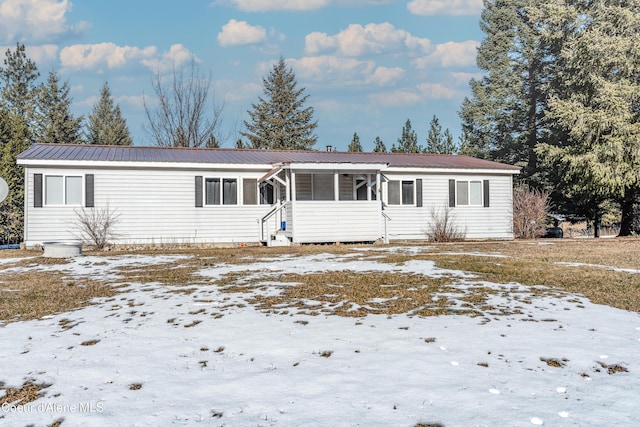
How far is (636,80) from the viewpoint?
2338 cm

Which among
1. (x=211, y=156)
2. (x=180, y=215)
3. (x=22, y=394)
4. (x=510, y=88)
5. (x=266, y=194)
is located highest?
(x=510, y=88)

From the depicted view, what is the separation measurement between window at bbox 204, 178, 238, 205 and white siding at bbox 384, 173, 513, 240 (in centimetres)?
567

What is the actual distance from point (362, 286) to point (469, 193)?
13760 millimetres

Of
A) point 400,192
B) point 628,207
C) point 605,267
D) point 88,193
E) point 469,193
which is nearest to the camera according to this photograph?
point 605,267

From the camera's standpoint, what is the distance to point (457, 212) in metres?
20.0

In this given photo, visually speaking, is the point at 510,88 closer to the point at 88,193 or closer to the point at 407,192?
the point at 407,192

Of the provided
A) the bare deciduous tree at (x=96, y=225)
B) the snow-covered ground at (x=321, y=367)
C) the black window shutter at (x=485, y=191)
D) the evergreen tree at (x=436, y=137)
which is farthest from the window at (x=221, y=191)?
the evergreen tree at (x=436, y=137)

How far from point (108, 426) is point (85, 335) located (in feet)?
7.44

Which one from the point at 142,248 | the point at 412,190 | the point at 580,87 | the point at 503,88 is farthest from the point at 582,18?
the point at 142,248

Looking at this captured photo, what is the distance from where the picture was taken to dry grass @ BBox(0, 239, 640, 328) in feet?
20.8

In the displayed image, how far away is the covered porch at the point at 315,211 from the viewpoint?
55.1 ft

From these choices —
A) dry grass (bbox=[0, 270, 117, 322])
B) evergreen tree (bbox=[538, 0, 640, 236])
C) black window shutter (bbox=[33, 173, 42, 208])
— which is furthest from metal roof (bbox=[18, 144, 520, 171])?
dry grass (bbox=[0, 270, 117, 322])

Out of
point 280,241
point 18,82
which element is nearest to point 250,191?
point 280,241

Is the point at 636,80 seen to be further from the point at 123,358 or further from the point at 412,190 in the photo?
the point at 123,358
